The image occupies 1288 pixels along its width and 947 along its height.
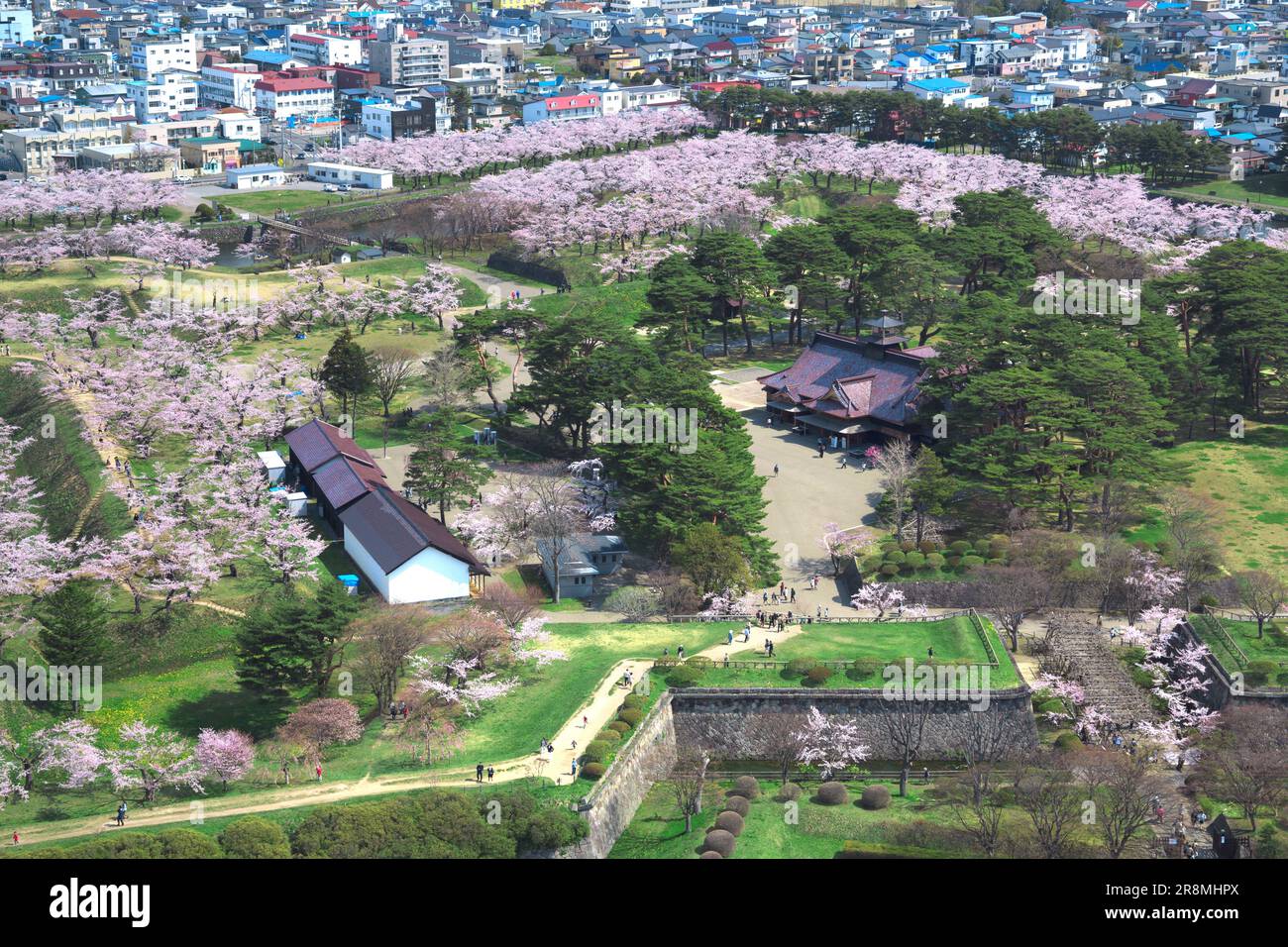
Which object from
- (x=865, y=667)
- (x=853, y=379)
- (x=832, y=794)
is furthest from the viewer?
(x=853, y=379)

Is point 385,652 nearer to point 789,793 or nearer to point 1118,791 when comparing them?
point 789,793

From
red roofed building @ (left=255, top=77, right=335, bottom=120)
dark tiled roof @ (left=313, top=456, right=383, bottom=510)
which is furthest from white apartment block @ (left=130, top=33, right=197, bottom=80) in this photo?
dark tiled roof @ (left=313, top=456, right=383, bottom=510)

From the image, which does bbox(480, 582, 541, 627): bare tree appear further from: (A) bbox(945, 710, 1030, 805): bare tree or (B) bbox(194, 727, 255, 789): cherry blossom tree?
(A) bbox(945, 710, 1030, 805): bare tree

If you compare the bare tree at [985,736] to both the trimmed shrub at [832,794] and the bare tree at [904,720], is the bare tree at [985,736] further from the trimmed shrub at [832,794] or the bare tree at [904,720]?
the trimmed shrub at [832,794]

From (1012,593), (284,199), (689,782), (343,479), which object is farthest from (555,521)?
(284,199)

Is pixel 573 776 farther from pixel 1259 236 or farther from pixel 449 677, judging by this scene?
pixel 1259 236

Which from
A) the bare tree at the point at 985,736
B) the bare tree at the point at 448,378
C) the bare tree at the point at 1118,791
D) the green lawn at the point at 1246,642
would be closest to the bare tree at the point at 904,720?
the bare tree at the point at 985,736
